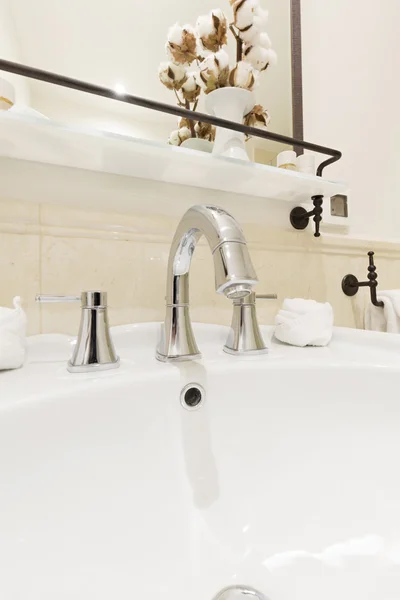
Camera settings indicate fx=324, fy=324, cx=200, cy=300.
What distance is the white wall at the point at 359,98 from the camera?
885 millimetres

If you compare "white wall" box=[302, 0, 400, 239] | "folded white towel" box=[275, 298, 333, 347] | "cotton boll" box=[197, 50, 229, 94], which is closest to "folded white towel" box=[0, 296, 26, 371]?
"folded white towel" box=[275, 298, 333, 347]

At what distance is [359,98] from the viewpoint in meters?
→ 0.94

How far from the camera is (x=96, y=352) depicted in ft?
1.39

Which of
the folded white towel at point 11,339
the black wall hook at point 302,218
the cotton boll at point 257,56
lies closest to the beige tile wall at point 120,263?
the black wall hook at point 302,218

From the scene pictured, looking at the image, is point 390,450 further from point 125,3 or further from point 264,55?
point 125,3

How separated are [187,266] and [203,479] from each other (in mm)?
277

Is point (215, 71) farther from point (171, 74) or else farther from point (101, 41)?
point (101, 41)

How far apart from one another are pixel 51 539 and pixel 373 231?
968 mm

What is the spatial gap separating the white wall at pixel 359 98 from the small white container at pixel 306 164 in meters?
0.11

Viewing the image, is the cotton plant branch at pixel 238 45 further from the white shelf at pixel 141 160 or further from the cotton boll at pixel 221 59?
the white shelf at pixel 141 160

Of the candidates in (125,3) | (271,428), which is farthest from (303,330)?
(125,3)

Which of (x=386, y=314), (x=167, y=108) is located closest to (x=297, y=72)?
(x=167, y=108)

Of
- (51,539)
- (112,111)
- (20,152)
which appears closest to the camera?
(51,539)

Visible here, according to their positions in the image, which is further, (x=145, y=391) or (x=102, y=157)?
(x=102, y=157)
